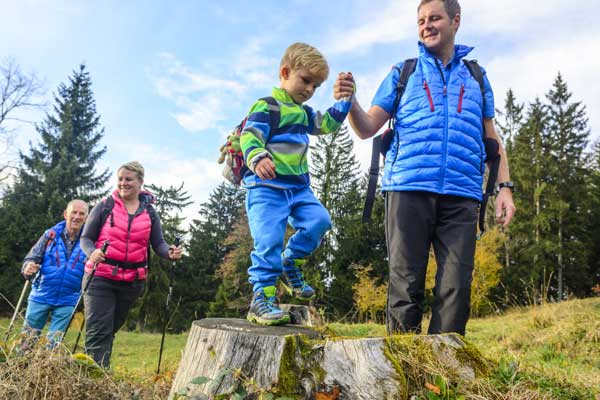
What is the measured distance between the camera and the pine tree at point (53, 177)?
86.2 feet

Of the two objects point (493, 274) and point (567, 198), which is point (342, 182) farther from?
point (567, 198)

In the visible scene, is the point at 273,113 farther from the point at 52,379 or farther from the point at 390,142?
the point at 52,379

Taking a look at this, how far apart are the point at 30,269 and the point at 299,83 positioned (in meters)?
3.84

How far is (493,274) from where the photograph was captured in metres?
23.1

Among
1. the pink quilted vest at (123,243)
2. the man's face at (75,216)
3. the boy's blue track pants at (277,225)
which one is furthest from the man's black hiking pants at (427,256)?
the man's face at (75,216)

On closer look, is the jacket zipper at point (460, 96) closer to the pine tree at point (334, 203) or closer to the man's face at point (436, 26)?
the man's face at point (436, 26)

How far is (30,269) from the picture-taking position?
4.87 metres

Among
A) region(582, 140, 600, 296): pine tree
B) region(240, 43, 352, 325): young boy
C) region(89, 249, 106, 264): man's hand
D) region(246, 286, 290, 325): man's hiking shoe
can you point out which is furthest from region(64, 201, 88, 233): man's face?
region(582, 140, 600, 296): pine tree

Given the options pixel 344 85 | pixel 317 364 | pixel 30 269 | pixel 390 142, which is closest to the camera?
pixel 317 364

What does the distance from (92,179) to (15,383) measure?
32104 mm

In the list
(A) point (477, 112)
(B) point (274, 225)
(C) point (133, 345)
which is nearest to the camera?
(B) point (274, 225)

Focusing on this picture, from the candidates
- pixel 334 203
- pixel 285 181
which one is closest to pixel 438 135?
pixel 285 181

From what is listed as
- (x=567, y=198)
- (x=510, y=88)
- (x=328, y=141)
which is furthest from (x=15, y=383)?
(x=510, y=88)

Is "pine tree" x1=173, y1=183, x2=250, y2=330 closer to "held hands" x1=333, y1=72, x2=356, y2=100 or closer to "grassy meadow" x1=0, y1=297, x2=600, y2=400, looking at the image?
"grassy meadow" x1=0, y1=297, x2=600, y2=400
